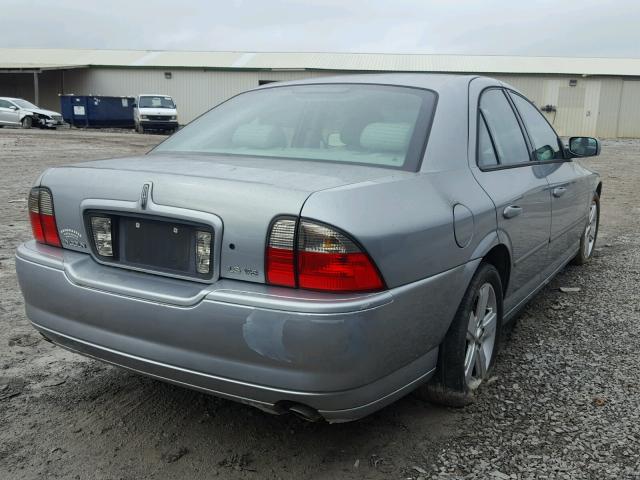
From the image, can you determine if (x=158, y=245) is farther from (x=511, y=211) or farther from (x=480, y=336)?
(x=511, y=211)


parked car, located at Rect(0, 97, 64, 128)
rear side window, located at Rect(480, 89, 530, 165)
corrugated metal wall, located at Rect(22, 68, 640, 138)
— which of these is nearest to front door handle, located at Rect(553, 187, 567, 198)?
rear side window, located at Rect(480, 89, 530, 165)

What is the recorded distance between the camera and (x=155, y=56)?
42.6 metres

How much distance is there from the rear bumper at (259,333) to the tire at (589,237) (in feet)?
10.8

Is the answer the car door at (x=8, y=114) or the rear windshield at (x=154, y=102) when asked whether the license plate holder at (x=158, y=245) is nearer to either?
the rear windshield at (x=154, y=102)

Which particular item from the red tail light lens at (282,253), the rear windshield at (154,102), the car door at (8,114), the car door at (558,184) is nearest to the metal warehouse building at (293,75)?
the car door at (8,114)

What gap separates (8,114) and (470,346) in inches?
1249

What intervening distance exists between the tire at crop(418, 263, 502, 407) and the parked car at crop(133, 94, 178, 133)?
91.8 feet

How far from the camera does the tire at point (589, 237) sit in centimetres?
539

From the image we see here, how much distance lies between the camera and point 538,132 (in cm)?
412

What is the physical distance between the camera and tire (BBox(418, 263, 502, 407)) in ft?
8.79

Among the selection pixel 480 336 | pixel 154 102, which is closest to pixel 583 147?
pixel 480 336

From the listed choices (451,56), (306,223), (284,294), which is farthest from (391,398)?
(451,56)

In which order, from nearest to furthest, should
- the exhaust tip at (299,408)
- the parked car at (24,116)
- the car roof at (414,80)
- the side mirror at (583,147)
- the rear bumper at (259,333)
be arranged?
1. the rear bumper at (259,333)
2. the exhaust tip at (299,408)
3. the car roof at (414,80)
4. the side mirror at (583,147)
5. the parked car at (24,116)

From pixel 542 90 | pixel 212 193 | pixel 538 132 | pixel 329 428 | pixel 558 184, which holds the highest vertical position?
pixel 542 90
